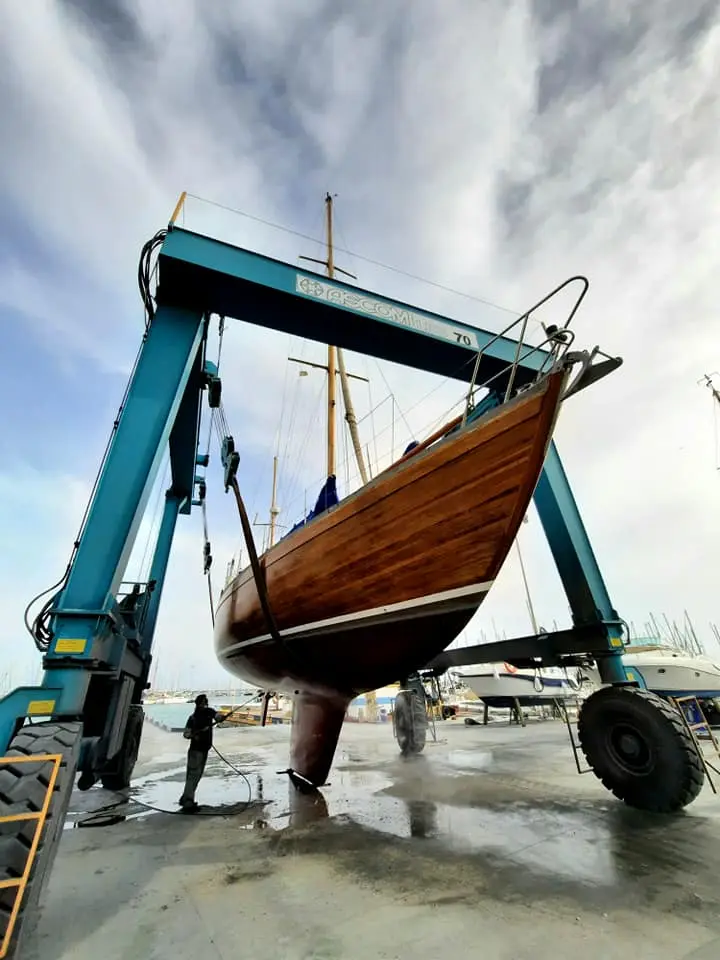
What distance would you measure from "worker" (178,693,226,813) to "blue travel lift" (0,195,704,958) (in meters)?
0.80

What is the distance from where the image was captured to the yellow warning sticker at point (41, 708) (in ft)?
9.77

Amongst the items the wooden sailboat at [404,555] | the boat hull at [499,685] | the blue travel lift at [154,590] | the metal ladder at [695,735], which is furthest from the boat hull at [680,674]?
the wooden sailboat at [404,555]

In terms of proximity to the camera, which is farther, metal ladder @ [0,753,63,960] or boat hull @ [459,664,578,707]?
boat hull @ [459,664,578,707]

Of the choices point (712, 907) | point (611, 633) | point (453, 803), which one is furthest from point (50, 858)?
point (611, 633)

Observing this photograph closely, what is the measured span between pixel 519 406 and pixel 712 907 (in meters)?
3.32

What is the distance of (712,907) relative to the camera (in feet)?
8.26

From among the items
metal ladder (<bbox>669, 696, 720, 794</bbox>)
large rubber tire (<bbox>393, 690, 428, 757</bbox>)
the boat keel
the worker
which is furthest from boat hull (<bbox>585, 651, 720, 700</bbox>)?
the worker

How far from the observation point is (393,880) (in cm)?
300

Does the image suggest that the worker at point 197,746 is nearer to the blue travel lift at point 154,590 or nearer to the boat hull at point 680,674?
the blue travel lift at point 154,590

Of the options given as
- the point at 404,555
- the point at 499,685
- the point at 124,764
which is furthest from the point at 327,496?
the point at 499,685

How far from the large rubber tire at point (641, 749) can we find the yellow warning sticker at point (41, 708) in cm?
551

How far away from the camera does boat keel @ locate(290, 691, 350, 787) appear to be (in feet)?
19.2

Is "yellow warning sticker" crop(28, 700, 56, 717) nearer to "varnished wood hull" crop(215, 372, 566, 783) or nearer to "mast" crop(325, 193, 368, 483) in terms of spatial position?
"varnished wood hull" crop(215, 372, 566, 783)

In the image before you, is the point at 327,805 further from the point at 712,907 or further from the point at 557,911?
the point at 712,907
